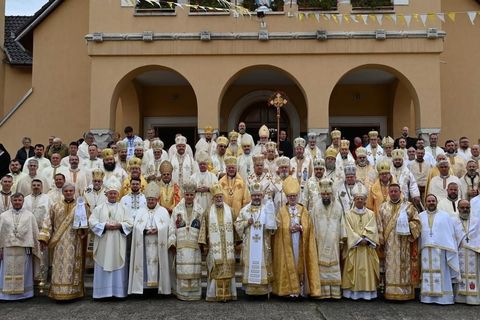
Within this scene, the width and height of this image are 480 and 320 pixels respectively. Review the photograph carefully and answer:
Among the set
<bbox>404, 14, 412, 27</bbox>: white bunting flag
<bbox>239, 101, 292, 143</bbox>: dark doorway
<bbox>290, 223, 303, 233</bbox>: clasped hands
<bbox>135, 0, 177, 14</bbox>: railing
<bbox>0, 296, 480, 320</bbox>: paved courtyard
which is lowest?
<bbox>0, 296, 480, 320</bbox>: paved courtyard

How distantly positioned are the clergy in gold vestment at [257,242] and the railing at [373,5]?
813 cm

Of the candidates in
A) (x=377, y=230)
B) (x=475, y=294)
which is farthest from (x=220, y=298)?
(x=475, y=294)

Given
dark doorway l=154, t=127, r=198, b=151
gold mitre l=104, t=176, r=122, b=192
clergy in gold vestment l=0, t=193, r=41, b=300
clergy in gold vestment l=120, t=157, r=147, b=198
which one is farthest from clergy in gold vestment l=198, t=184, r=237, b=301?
dark doorway l=154, t=127, r=198, b=151

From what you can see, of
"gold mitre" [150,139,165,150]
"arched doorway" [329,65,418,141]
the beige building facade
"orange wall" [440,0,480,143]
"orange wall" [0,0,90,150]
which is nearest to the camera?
"gold mitre" [150,139,165,150]

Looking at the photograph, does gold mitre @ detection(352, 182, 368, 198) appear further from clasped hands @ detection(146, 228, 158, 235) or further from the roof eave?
the roof eave

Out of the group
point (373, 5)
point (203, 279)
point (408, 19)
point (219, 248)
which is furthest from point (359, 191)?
point (373, 5)

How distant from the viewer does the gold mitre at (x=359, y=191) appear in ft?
30.5

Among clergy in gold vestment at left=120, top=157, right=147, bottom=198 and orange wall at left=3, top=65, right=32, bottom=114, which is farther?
orange wall at left=3, top=65, right=32, bottom=114

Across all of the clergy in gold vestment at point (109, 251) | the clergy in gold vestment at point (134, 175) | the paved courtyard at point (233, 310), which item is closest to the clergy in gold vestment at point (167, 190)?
the clergy in gold vestment at point (134, 175)

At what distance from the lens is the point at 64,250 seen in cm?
906

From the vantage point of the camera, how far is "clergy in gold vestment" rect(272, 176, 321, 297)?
29.2 feet

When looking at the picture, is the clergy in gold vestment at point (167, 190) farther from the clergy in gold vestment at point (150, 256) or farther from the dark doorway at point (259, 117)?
the dark doorway at point (259, 117)

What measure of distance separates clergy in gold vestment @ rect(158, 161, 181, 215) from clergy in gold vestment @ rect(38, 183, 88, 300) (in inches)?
62.8

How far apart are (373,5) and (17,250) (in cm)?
1087
